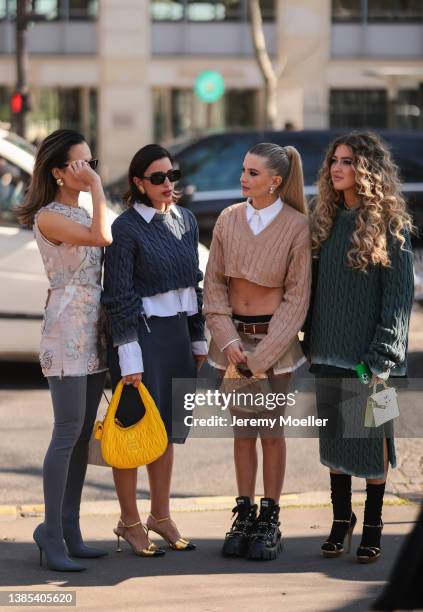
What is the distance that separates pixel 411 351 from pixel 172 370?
6.11 m

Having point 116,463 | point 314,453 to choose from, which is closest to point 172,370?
point 116,463

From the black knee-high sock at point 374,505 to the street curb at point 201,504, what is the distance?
0.92 meters

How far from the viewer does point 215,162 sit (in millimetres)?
13602

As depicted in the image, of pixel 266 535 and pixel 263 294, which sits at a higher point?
pixel 263 294

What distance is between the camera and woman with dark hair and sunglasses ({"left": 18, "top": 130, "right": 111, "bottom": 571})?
524cm

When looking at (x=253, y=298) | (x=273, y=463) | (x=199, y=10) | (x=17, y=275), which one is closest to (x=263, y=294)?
(x=253, y=298)

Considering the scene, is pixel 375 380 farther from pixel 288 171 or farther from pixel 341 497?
pixel 288 171

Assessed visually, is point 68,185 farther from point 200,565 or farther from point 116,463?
point 200,565

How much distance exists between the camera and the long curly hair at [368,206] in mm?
5289

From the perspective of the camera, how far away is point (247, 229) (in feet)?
18.0

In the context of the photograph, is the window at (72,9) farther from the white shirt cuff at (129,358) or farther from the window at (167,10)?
the white shirt cuff at (129,358)

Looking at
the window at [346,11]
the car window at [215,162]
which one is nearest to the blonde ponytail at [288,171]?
the car window at [215,162]

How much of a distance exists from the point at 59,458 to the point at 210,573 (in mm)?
775

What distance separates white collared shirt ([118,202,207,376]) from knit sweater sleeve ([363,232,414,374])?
2.63 ft
